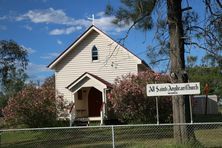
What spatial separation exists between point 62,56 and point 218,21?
1707 centimetres

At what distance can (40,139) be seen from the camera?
814 inches

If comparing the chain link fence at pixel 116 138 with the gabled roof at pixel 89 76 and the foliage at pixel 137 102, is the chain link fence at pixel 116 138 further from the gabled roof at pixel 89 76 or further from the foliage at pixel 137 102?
the gabled roof at pixel 89 76

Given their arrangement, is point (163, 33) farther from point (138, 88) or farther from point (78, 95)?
point (78, 95)

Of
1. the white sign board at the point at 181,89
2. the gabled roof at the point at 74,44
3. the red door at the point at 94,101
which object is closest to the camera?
the white sign board at the point at 181,89

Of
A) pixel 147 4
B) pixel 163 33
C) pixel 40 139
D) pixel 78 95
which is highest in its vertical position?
pixel 147 4

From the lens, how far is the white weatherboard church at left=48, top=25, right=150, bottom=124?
29.7m

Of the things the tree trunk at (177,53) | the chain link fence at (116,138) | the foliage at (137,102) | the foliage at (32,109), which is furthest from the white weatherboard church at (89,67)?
the tree trunk at (177,53)

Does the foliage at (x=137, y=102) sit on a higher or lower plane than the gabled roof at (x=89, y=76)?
lower

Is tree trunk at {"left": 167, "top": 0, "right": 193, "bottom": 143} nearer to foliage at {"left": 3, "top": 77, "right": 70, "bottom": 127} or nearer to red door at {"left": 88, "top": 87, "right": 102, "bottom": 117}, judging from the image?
foliage at {"left": 3, "top": 77, "right": 70, "bottom": 127}

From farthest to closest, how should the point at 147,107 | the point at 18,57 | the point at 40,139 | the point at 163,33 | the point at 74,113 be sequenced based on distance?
1. the point at 18,57
2. the point at 74,113
3. the point at 147,107
4. the point at 40,139
5. the point at 163,33

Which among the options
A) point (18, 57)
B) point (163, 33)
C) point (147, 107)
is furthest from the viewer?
point (18, 57)

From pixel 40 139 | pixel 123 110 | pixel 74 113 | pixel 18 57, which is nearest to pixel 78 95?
pixel 74 113

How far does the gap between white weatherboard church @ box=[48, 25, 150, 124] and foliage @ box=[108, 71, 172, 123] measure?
140 inches

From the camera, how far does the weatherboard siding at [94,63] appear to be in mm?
30000
